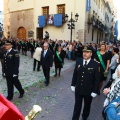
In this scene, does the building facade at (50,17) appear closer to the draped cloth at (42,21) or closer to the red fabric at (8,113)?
the draped cloth at (42,21)

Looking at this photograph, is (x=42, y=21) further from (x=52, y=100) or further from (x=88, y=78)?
(x=88, y=78)

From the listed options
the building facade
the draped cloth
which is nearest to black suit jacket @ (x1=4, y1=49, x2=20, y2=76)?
the building facade

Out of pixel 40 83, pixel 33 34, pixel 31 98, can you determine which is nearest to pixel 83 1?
pixel 33 34

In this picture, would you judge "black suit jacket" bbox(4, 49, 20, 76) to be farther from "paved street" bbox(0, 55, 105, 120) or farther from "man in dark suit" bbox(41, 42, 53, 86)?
"man in dark suit" bbox(41, 42, 53, 86)

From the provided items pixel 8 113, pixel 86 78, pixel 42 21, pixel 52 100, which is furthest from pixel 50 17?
pixel 8 113

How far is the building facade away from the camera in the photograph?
24250mm

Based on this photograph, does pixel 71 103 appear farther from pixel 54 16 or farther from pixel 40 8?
pixel 40 8

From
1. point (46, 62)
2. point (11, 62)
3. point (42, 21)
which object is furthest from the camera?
point (42, 21)

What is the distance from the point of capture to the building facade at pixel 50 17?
24250 mm

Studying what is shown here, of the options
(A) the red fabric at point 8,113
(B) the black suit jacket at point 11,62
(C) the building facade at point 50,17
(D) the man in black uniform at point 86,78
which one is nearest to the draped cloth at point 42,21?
(C) the building facade at point 50,17

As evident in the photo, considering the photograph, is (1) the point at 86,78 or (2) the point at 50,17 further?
(2) the point at 50,17

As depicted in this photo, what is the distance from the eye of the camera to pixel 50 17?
2564cm

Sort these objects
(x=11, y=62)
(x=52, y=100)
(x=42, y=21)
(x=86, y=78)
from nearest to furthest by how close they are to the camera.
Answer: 1. (x=86, y=78)
2. (x=11, y=62)
3. (x=52, y=100)
4. (x=42, y=21)

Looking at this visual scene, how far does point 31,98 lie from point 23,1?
2447 centimetres
